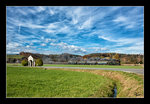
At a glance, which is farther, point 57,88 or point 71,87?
point 71,87
